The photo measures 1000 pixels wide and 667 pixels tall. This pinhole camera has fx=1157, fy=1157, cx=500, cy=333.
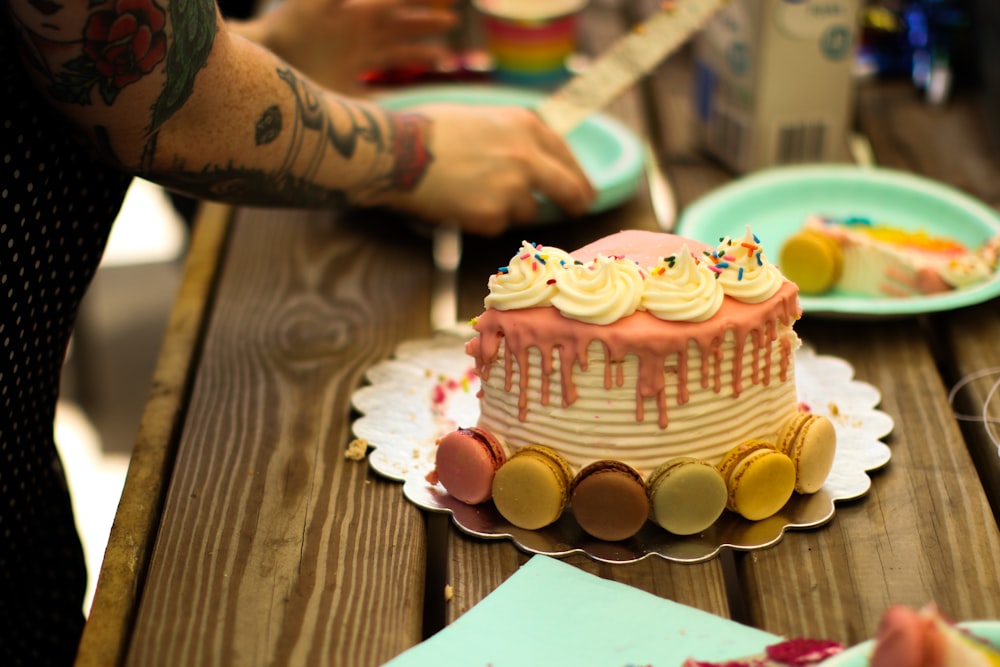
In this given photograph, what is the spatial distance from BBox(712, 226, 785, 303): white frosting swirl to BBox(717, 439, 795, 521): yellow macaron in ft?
0.48

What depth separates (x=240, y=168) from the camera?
4.20ft

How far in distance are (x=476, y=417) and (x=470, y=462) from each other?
0.60ft

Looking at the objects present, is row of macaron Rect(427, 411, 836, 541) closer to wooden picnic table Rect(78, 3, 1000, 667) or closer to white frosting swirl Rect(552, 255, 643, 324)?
wooden picnic table Rect(78, 3, 1000, 667)

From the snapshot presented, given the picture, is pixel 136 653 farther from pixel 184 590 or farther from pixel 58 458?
pixel 58 458

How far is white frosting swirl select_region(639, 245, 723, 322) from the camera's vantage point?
1049 mm

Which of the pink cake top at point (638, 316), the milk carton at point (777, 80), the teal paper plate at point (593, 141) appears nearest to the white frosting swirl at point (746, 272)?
the pink cake top at point (638, 316)

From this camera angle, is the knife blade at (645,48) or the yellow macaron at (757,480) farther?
the knife blade at (645,48)

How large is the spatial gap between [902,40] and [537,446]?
4.86 ft

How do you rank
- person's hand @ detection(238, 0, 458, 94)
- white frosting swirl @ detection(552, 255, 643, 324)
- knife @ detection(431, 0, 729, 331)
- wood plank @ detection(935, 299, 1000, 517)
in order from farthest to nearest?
person's hand @ detection(238, 0, 458, 94) → knife @ detection(431, 0, 729, 331) → wood plank @ detection(935, 299, 1000, 517) → white frosting swirl @ detection(552, 255, 643, 324)

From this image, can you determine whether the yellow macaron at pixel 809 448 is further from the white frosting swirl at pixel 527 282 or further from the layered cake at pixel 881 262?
the layered cake at pixel 881 262

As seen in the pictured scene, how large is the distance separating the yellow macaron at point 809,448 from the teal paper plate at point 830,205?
0.43m

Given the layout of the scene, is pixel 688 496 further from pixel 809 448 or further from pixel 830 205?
pixel 830 205

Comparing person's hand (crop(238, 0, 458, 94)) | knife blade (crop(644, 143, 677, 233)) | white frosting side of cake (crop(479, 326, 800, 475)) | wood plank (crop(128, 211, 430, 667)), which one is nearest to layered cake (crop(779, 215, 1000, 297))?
knife blade (crop(644, 143, 677, 233))

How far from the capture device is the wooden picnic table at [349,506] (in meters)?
1.00
